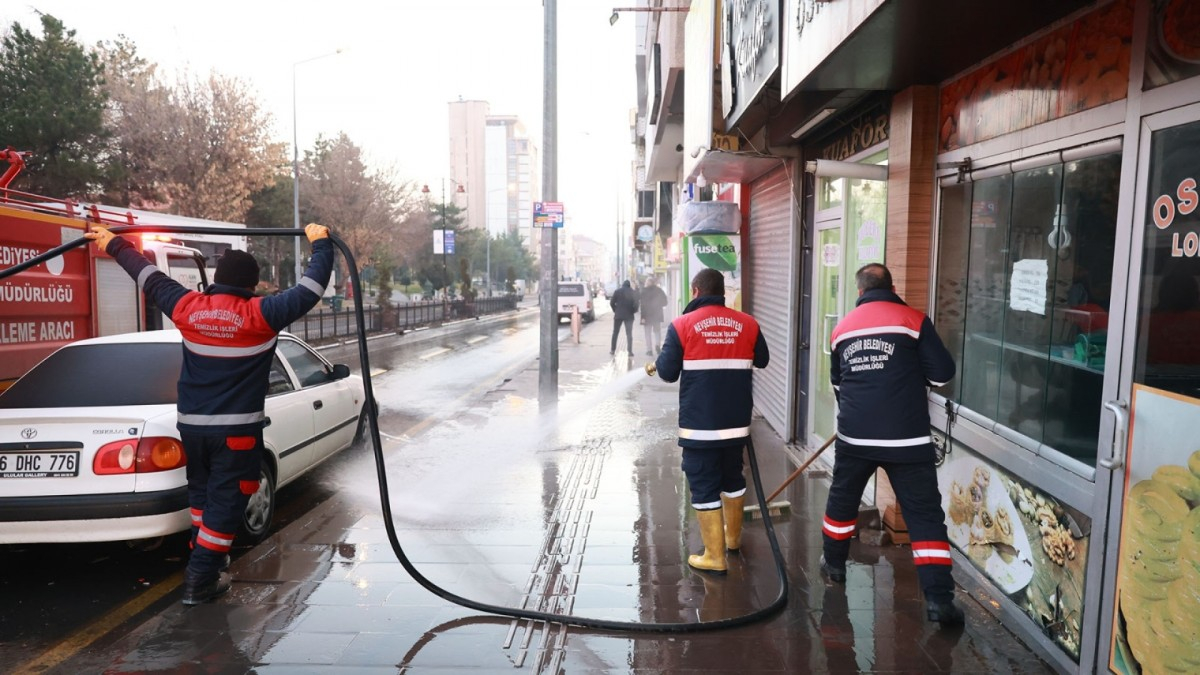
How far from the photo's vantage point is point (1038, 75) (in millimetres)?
3961

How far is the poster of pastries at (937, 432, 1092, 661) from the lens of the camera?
3.54 metres

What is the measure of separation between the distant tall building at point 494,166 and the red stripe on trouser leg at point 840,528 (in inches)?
4604

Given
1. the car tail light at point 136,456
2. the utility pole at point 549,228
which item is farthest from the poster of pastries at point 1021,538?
the utility pole at point 549,228

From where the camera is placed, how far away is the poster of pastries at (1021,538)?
3.54 meters

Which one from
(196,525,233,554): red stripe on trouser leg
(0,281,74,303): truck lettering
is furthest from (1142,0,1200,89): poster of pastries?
(0,281,74,303): truck lettering

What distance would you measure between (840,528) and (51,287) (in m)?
6.78

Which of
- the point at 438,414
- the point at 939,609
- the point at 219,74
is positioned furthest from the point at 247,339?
the point at 219,74

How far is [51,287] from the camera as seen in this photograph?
6973mm

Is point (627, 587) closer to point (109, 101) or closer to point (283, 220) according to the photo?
point (109, 101)

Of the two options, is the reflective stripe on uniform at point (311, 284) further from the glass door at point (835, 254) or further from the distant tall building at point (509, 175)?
the distant tall building at point (509, 175)

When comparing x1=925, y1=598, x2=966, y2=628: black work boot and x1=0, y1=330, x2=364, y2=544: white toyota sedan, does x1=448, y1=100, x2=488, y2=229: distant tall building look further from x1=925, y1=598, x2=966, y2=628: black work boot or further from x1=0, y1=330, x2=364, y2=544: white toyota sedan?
x1=925, y1=598, x2=966, y2=628: black work boot

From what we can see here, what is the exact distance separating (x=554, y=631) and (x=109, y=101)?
95.3 feet

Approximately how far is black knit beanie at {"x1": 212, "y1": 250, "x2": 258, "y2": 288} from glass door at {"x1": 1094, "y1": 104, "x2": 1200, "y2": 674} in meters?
4.23

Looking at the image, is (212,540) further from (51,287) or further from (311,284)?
(51,287)
